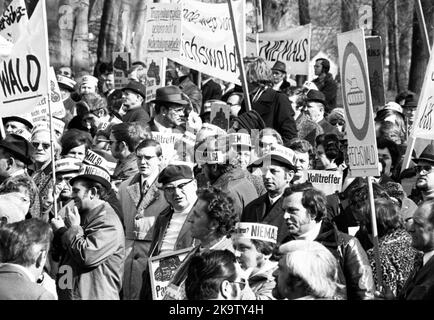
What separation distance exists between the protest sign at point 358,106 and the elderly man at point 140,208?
185 cm

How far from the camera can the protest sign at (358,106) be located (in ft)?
28.7

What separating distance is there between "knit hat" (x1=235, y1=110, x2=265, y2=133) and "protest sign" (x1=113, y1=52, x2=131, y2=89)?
7.40 metres

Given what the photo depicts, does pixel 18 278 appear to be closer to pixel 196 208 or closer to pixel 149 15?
pixel 196 208

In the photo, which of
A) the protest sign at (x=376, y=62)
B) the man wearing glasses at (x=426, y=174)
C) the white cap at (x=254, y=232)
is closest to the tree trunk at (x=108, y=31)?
the man wearing glasses at (x=426, y=174)

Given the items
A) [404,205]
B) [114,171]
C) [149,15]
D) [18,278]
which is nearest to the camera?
[18,278]

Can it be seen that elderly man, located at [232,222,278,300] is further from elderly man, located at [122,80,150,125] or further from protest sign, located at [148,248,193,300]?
elderly man, located at [122,80,150,125]

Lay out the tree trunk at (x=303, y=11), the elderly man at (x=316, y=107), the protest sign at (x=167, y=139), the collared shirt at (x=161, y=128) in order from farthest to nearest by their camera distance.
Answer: the tree trunk at (x=303, y=11) < the elderly man at (x=316, y=107) < the collared shirt at (x=161, y=128) < the protest sign at (x=167, y=139)

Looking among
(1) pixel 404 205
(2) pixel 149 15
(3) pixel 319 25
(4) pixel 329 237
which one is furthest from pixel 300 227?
(3) pixel 319 25

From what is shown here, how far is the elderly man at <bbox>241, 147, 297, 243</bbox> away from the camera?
9.46 meters

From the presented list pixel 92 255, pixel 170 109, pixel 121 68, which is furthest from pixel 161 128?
pixel 121 68

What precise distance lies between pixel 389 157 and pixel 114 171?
2626 millimetres

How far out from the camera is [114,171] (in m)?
11.7

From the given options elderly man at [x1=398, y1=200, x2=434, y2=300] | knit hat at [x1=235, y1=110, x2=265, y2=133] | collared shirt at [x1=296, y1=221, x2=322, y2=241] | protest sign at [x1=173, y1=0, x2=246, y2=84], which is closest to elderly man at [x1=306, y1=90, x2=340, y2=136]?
protest sign at [x1=173, y1=0, x2=246, y2=84]

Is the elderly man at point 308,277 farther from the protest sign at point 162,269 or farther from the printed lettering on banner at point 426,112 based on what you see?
the printed lettering on banner at point 426,112
